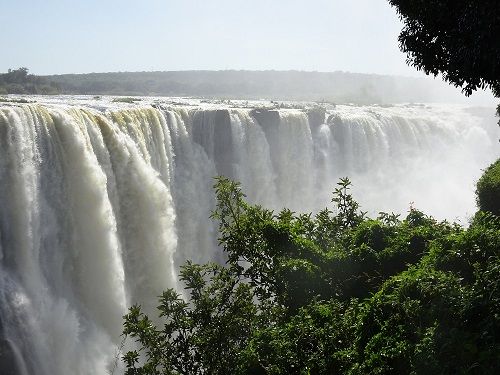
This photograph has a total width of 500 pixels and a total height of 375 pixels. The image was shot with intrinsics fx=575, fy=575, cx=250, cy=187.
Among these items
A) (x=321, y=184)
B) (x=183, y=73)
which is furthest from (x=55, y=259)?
(x=183, y=73)

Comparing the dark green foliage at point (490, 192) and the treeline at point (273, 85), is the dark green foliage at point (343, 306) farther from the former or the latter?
the treeline at point (273, 85)

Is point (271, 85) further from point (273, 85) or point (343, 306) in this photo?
point (343, 306)

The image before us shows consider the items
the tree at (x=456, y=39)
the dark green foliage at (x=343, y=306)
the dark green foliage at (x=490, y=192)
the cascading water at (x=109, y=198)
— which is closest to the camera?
the dark green foliage at (x=343, y=306)

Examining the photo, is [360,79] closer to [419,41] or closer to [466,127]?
[466,127]

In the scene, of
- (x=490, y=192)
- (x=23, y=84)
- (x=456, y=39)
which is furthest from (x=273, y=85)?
(x=456, y=39)

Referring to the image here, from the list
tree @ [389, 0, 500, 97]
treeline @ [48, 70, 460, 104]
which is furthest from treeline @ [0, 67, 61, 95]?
tree @ [389, 0, 500, 97]

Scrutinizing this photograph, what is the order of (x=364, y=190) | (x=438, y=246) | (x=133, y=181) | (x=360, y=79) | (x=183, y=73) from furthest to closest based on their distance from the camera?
(x=360, y=79) < (x=183, y=73) < (x=364, y=190) < (x=133, y=181) < (x=438, y=246)

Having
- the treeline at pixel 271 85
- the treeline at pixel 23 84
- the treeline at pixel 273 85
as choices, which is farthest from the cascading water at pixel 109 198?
the treeline at pixel 273 85

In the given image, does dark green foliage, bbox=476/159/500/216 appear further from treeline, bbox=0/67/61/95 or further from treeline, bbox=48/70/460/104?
treeline, bbox=48/70/460/104
